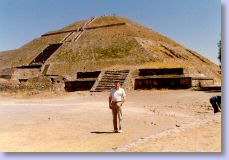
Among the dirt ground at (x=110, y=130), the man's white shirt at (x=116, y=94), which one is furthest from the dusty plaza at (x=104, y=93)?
the man's white shirt at (x=116, y=94)

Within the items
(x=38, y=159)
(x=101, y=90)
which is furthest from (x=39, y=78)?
(x=38, y=159)

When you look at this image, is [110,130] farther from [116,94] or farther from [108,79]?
[108,79]

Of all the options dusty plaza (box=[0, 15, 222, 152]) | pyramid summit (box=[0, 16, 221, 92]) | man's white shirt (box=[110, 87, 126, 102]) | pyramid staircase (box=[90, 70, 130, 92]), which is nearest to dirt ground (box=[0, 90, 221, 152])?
dusty plaza (box=[0, 15, 222, 152])

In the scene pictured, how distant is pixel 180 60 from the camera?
148 feet

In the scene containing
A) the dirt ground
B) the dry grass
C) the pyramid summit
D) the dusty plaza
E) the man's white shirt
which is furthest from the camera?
the dry grass

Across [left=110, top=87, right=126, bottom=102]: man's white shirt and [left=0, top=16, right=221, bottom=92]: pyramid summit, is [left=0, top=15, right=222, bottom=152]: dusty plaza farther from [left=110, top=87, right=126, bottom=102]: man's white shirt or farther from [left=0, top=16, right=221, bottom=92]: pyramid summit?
[left=110, top=87, right=126, bottom=102]: man's white shirt

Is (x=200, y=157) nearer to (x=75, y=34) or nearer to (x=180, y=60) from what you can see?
(x=180, y=60)

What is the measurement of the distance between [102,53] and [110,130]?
106 ft

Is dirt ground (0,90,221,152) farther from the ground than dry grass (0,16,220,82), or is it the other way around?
dry grass (0,16,220,82)

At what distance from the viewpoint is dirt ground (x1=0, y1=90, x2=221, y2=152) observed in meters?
10.3

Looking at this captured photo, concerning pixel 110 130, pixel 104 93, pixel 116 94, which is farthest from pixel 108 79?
pixel 116 94

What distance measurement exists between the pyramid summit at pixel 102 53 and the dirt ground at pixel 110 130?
1565 centimetres

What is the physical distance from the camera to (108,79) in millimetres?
34656

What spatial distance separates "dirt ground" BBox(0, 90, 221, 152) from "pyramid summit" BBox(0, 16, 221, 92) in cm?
1565
